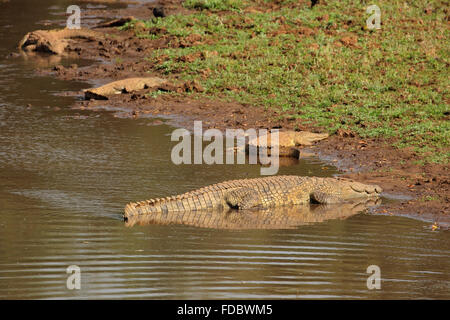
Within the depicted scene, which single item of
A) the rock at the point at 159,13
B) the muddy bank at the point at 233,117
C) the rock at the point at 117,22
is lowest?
the muddy bank at the point at 233,117

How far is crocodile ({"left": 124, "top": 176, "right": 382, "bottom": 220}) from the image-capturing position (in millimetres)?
9789

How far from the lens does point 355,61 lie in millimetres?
17031

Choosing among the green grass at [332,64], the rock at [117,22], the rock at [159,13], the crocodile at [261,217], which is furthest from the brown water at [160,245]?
the rock at [159,13]

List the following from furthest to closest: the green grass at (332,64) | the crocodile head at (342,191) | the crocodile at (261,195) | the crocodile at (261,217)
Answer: the green grass at (332,64) < the crocodile head at (342,191) < the crocodile at (261,195) < the crocodile at (261,217)

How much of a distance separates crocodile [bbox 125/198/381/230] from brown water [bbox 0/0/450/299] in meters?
0.20

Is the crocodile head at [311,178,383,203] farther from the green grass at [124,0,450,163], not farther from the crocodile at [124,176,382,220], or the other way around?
the green grass at [124,0,450,163]

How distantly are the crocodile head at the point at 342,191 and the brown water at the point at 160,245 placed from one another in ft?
2.14

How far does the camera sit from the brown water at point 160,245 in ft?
24.4

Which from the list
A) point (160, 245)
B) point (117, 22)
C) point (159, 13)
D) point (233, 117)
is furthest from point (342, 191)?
point (159, 13)

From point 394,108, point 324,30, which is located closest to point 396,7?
point 324,30

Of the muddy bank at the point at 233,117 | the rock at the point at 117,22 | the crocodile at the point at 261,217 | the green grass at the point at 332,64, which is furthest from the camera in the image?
the rock at the point at 117,22

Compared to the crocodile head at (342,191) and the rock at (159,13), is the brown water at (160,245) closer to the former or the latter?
the crocodile head at (342,191)
